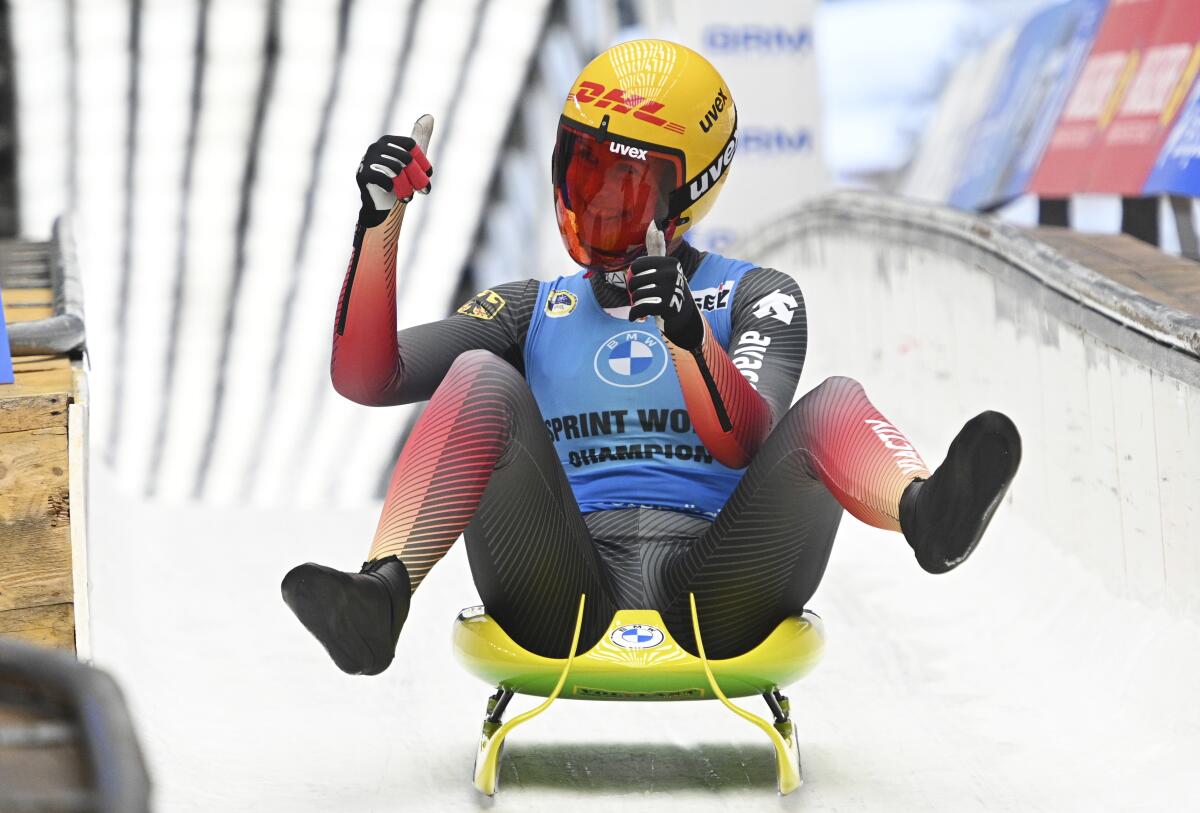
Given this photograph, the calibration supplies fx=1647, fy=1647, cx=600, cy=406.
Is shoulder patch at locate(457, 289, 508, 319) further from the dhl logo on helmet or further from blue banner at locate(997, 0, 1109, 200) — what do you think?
blue banner at locate(997, 0, 1109, 200)

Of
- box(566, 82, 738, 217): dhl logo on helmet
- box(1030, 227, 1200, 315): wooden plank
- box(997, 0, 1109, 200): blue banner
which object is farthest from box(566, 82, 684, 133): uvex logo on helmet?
box(997, 0, 1109, 200): blue banner

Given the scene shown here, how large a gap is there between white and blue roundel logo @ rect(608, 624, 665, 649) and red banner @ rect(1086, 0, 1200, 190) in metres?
3.31

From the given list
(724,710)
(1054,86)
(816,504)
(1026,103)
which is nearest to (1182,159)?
(1054,86)

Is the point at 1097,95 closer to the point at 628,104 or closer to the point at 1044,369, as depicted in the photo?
the point at 1044,369

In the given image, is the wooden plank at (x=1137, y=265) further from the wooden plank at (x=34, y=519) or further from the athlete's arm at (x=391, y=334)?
the wooden plank at (x=34, y=519)

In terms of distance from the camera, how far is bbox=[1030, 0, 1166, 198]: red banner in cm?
570

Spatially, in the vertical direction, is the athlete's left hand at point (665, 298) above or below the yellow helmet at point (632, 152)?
below

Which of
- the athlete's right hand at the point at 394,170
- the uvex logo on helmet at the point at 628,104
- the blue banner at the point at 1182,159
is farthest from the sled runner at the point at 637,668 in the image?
the blue banner at the point at 1182,159

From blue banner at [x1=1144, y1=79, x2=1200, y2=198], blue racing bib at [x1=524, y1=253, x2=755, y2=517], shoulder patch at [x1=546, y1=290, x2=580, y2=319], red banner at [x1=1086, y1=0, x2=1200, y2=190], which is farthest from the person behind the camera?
red banner at [x1=1086, y1=0, x2=1200, y2=190]

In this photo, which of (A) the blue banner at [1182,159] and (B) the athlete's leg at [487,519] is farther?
(A) the blue banner at [1182,159]

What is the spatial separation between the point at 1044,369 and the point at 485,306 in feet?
6.24

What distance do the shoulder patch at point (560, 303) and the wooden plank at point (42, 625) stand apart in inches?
36.8

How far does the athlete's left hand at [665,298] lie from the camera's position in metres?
2.39

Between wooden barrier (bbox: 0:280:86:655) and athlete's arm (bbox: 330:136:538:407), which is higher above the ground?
athlete's arm (bbox: 330:136:538:407)
